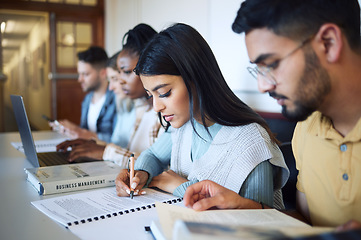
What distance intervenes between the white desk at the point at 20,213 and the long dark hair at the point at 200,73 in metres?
0.55

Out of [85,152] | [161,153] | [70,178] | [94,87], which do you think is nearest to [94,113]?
[94,87]

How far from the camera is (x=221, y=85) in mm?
1201

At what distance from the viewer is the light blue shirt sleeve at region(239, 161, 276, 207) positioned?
1.03 m

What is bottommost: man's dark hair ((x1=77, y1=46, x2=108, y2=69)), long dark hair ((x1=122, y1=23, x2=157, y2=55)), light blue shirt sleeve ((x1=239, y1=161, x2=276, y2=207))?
light blue shirt sleeve ((x1=239, y1=161, x2=276, y2=207))

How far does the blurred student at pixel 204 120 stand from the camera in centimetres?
108

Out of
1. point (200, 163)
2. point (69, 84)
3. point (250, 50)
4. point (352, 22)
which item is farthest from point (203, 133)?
point (69, 84)

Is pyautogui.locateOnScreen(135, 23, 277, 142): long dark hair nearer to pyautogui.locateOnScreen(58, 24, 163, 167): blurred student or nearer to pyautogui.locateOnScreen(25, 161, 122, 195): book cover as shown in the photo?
pyautogui.locateOnScreen(25, 161, 122, 195): book cover

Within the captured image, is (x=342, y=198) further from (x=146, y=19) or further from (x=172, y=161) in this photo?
(x=146, y=19)

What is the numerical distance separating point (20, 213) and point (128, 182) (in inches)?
13.2

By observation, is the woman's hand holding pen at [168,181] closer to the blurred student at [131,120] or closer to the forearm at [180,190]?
the forearm at [180,190]

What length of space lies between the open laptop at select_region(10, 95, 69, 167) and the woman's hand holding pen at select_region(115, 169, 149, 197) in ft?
1.57

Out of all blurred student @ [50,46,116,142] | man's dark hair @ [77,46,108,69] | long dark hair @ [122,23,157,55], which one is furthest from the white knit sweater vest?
man's dark hair @ [77,46,108,69]

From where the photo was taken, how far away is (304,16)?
768 millimetres

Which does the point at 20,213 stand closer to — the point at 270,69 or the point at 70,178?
the point at 70,178
